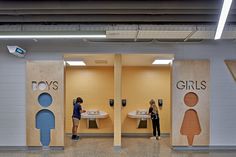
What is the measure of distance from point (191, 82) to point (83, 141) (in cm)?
374

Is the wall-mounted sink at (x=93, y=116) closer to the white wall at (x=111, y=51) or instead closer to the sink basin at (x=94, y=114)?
the sink basin at (x=94, y=114)

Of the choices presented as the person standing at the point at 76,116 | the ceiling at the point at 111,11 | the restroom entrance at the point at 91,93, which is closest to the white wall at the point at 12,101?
the person standing at the point at 76,116

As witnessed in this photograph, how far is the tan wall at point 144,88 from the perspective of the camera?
995 centimetres

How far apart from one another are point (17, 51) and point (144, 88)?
4.69 meters

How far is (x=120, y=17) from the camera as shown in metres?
5.50

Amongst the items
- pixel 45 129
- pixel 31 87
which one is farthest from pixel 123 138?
pixel 31 87

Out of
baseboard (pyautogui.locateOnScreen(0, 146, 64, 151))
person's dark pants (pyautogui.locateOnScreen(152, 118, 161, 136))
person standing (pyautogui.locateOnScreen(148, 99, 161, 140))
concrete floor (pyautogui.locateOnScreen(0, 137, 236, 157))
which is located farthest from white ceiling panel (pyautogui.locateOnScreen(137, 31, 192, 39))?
person's dark pants (pyautogui.locateOnScreen(152, 118, 161, 136))

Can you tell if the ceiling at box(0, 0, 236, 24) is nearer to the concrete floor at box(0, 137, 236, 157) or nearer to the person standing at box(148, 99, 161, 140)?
the concrete floor at box(0, 137, 236, 157)

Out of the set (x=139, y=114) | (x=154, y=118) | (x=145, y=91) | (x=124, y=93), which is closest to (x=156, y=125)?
(x=154, y=118)

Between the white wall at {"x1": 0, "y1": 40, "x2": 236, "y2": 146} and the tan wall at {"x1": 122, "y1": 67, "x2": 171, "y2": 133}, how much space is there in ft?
8.03

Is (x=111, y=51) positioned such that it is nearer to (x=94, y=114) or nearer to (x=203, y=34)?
(x=203, y=34)

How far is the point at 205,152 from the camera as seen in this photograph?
7246 millimetres

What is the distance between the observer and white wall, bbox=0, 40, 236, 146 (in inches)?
294

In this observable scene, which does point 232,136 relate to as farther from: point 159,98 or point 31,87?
point 31,87
